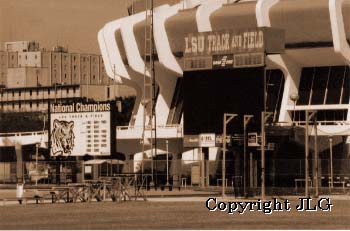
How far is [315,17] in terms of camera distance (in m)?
106

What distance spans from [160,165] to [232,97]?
2720 centimetres

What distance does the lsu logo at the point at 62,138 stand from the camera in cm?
8912

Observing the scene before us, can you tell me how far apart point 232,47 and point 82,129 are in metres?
13.3

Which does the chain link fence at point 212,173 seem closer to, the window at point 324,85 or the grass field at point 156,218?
the grass field at point 156,218

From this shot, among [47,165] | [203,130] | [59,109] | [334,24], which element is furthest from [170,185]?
[334,24]

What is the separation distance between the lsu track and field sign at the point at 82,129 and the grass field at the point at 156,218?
3175 cm

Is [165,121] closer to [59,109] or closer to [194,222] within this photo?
[59,109]

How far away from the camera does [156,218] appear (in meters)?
44.7

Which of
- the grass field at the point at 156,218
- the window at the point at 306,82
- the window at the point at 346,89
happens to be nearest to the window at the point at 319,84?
the window at the point at 306,82

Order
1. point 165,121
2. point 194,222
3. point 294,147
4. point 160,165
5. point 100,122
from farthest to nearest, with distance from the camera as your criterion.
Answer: point 165,121 → point 160,165 → point 294,147 → point 100,122 → point 194,222

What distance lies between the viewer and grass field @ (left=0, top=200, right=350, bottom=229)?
3997cm

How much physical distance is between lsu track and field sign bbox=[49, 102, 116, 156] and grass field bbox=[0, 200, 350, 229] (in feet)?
104

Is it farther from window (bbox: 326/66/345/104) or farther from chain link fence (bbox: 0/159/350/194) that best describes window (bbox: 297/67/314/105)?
chain link fence (bbox: 0/159/350/194)

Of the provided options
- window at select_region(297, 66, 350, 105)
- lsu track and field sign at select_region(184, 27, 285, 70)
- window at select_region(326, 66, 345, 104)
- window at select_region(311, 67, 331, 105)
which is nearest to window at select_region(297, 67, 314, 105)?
window at select_region(297, 66, 350, 105)
